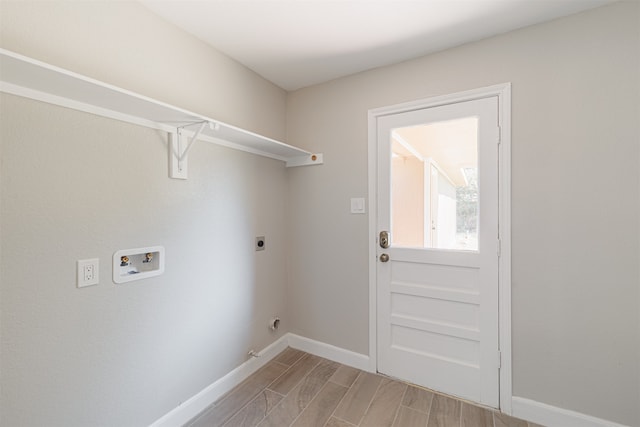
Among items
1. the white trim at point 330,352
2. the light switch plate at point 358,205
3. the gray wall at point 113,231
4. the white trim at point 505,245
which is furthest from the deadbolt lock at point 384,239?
the gray wall at point 113,231

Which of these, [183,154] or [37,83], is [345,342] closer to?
[183,154]

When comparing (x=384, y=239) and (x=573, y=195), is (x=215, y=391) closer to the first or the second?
(x=384, y=239)

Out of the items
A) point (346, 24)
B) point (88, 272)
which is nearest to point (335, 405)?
point (88, 272)

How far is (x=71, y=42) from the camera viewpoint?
4.01ft

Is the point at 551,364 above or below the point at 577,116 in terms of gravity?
below

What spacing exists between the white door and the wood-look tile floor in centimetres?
13

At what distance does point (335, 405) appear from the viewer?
1.79 m

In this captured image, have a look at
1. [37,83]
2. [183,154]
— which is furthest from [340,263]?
[37,83]

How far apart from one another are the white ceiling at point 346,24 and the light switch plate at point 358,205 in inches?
41.8

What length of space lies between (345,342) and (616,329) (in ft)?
5.55

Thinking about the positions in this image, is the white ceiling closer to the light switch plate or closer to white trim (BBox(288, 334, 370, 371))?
the light switch plate

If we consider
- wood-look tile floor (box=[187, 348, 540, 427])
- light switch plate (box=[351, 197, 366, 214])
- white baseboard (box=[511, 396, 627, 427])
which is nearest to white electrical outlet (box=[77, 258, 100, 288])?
wood-look tile floor (box=[187, 348, 540, 427])

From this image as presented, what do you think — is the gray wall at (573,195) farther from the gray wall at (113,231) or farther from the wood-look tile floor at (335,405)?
the gray wall at (113,231)

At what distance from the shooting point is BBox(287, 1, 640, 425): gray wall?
1.45 meters
